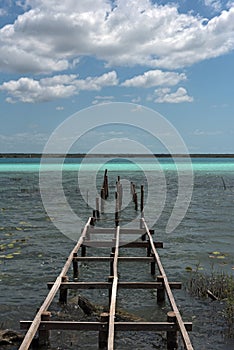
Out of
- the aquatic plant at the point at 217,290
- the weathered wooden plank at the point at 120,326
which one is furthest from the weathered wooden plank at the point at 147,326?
the aquatic plant at the point at 217,290

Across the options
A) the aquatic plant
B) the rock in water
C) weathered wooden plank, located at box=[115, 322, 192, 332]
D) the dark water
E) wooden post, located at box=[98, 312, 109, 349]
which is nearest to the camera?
weathered wooden plank, located at box=[115, 322, 192, 332]

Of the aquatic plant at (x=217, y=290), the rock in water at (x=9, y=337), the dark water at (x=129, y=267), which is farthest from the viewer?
the aquatic plant at (x=217, y=290)

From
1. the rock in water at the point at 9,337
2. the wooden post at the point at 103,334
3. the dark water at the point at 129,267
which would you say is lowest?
the dark water at the point at 129,267

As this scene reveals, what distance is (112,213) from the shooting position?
24.8 metres

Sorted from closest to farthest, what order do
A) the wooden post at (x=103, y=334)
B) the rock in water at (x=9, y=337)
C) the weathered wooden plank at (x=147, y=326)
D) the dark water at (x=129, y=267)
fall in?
the weathered wooden plank at (x=147, y=326) < the wooden post at (x=103, y=334) < the rock in water at (x=9, y=337) < the dark water at (x=129, y=267)

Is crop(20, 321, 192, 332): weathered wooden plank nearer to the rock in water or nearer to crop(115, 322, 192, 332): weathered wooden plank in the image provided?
crop(115, 322, 192, 332): weathered wooden plank

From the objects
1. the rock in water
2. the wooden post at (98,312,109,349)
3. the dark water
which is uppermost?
the wooden post at (98,312,109,349)

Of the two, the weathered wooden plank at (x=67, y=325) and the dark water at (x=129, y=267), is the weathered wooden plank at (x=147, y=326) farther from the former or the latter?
the dark water at (x=129, y=267)

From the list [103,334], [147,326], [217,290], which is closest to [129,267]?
[217,290]

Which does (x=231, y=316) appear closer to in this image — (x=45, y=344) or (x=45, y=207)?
(x=45, y=344)

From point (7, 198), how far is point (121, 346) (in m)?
25.6

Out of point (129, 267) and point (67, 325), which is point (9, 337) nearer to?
point (67, 325)

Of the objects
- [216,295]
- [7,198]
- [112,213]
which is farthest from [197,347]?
[7,198]

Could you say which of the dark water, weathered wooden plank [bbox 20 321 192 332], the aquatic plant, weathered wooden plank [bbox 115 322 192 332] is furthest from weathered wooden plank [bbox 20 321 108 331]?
the aquatic plant
